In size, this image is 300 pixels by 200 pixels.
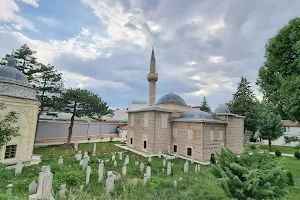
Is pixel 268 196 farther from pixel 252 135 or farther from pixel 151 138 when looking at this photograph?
pixel 252 135

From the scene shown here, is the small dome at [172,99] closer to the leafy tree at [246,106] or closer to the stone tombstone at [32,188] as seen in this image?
the leafy tree at [246,106]

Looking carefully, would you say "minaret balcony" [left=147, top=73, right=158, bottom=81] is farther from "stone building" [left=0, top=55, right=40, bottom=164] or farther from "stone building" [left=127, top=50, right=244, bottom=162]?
"stone building" [left=0, top=55, right=40, bottom=164]

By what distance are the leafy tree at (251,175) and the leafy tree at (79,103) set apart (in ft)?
67.1

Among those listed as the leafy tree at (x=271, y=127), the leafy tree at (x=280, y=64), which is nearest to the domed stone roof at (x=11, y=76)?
the leafy tree at (x=280, y=64)

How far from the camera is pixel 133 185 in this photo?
9602mm

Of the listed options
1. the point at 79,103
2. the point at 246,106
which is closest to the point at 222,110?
the point at 246,106

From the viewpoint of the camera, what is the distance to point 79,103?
81.8ft

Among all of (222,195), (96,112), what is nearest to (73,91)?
(96,112)

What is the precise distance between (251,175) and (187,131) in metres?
14.3

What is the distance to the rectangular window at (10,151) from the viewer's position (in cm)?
1414

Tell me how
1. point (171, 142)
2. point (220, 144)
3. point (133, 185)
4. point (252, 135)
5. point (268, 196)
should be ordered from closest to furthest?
point (268, 196) < point (133, 185) < point (220, 144) < point (171, 142) < point (252, 135)

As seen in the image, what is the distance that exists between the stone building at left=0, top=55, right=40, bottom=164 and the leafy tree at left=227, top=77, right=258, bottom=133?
3108cm

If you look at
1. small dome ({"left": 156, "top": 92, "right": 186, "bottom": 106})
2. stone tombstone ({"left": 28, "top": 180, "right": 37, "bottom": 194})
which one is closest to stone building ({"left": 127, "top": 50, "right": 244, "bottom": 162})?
small dome ({"left": 156, "top": 92, "right": 186, "bottom": 106})

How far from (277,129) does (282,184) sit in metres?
23.8
